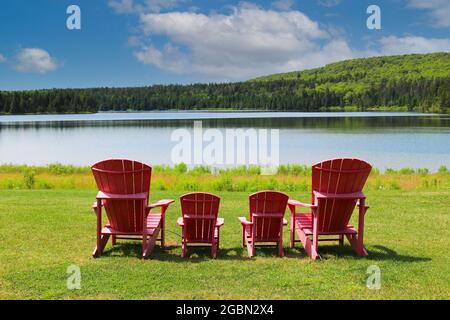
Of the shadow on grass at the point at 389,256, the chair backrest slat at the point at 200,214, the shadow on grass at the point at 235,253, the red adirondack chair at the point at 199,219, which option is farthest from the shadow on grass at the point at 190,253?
the shadow on grass at the point at 389,256

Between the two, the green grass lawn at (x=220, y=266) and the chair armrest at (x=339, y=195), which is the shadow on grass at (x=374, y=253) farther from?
the chair armrest at (x=339, y=195)

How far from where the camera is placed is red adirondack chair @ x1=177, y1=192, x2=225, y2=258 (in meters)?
7.08

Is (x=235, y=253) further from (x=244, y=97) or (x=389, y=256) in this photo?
(x=244, y=97)

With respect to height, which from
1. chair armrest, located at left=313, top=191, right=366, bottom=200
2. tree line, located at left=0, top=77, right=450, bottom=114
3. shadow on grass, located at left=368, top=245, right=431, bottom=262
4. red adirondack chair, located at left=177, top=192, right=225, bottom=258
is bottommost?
shadow on grass, located at left=368, top=245, right=431, bottom=262

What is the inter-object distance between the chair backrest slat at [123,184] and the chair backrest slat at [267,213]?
5.31 ft

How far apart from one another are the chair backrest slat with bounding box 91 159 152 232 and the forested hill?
121031 mm

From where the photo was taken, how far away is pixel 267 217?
719 centimetres

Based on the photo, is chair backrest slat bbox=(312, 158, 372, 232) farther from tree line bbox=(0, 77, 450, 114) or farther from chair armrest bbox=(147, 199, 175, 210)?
tree line bbox=(0, 77, 450, 114)

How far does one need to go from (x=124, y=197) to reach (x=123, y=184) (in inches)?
8.1

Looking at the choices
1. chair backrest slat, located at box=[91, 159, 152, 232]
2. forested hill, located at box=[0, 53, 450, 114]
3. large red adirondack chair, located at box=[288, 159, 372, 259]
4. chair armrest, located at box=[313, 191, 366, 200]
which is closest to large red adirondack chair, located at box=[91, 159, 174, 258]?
chair backrest slat, located at box=[91, 159, 152, 232]

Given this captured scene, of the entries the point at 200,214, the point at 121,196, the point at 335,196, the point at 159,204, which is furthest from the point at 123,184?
the point at 335,196

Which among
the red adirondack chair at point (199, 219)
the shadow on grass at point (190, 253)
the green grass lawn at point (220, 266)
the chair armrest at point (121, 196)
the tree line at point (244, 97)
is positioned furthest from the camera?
the tree line at point (244, 97)

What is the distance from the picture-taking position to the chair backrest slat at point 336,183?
709 cm
